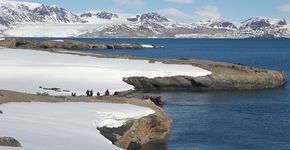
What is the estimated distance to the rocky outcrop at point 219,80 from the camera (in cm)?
6831

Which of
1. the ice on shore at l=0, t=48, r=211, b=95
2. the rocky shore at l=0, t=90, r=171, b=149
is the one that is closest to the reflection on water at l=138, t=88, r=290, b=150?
the rocky shore at l=0, t=90, r=171, b=149

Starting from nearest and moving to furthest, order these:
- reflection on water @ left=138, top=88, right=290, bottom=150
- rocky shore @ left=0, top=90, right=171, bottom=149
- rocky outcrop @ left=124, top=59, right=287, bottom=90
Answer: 1. rocky shore @ left=0, top=90, right=171, bottom=149
2. reflection on water @ left=138, top=88, right=290, bottom=150
3. rocky outcrop @ left=124, top=59, right=287, bottom=90

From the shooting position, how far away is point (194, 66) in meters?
74.4

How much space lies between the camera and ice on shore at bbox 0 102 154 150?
76.9ft

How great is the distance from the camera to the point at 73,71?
67562 millimetres

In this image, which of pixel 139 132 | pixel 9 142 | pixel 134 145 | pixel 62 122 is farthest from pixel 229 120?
pixel 9 142

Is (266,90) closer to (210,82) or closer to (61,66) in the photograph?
(210,82)

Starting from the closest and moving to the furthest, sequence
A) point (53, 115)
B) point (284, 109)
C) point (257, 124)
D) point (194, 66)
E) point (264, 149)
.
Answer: point (53, 115)
point (264, 149)
point (257, 124)
point (284, 109)
point (194, 66)

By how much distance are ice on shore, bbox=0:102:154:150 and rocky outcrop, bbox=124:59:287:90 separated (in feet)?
109

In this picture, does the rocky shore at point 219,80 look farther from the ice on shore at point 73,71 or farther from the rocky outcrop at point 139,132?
the rocky outcrop at point 139,132

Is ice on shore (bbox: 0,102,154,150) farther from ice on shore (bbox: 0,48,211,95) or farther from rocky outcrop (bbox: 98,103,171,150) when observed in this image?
ice on shore (bbox: 0,48,211,95)

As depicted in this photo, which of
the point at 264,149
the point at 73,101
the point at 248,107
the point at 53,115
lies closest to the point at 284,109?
the point at 248,107

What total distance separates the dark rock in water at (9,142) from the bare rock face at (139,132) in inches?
320

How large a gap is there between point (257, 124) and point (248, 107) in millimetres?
11032
